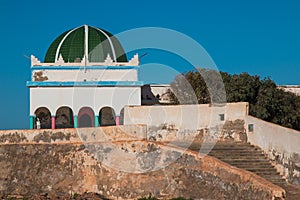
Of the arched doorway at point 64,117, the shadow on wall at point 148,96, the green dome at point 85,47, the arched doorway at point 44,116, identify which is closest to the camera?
the green dome at point 85,47

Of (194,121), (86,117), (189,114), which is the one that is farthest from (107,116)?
(194,121)

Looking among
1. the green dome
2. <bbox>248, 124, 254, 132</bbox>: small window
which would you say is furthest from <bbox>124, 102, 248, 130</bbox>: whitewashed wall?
the green dome

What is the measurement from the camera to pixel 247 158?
48.1 feet

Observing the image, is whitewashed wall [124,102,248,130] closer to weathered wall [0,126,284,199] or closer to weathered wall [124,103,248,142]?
weathered wall [124,103,248,142]

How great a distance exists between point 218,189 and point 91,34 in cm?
1423

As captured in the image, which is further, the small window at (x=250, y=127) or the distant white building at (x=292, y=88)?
the distant white building at (x=292, y=88)

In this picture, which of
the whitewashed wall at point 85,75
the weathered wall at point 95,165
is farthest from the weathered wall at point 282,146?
the whitewashed wall at point 85,75

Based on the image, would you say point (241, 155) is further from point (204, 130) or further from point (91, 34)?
point (91, 34)

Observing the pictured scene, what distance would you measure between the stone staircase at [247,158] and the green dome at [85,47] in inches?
369

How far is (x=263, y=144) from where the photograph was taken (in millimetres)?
15375

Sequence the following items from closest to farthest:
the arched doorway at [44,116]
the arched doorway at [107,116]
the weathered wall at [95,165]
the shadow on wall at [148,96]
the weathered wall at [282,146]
Answer: 1. the weathered wall at [282,146]
2. the weathered wall at [95,165]
3. the arched doorway at [44,116]
4. the arched doorway at [107,116]
5. the shadow on wall at [148,96]

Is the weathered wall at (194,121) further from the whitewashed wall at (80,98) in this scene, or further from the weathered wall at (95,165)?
Result: the whitewashed wall at (80,98)

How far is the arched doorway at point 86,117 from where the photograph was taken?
82.9ft

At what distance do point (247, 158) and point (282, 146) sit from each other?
1.17 meters
